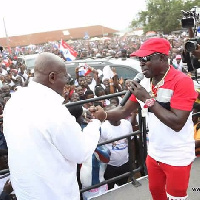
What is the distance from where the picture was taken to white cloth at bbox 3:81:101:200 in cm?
140

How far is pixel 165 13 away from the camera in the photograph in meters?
38.7

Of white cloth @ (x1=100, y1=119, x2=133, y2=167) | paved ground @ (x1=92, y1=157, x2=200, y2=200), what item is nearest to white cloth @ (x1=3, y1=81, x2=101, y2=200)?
paved ground @ (x1=92, y1=157, x2=200, y2=200)

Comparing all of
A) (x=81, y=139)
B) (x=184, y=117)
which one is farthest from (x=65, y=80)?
(x=184, y=117)

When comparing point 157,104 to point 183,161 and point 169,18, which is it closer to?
point 183,161

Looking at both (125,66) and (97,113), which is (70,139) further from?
(125,66)

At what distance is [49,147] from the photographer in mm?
1448

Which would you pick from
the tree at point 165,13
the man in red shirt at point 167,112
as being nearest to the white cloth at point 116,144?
the man in red shirt at point 167,112

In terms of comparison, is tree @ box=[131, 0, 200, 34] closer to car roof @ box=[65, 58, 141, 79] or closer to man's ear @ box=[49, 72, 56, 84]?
car roof @ box=[65, 58, 141, 79]

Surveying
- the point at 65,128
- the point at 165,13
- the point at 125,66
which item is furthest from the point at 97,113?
the point at 165,13

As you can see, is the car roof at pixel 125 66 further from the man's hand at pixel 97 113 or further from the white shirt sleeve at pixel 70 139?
the white shirt sleeve at pixel 70 139

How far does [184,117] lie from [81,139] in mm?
732

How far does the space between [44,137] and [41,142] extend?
3cm

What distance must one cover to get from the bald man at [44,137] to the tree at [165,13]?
38.9 meters

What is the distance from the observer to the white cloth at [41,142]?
1.40 m
